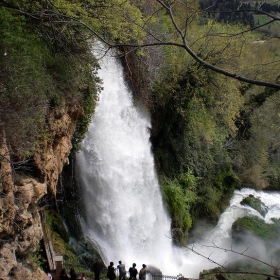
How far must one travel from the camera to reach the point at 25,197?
720 centimetres

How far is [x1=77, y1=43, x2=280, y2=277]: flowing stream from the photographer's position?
472 inches

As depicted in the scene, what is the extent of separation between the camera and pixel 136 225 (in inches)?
537

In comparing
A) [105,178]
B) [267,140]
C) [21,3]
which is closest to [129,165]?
[105,178]

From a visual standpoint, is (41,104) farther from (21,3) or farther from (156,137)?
(156,137)

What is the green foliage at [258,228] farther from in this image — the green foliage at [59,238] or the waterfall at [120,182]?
the green foliage at [59,238]

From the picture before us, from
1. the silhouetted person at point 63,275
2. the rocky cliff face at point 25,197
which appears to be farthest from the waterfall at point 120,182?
the silhouetted person at point 63,275

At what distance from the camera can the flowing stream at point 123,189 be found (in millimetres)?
11984

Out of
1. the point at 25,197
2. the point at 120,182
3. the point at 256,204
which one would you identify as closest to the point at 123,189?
the point at 120,182

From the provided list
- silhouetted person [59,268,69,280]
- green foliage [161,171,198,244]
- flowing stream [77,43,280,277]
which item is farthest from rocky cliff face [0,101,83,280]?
green foliage [161,171,198,244]

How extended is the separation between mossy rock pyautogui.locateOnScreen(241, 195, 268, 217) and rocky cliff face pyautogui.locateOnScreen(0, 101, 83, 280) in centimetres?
1401

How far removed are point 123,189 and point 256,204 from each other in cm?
1030

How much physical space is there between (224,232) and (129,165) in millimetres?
7409

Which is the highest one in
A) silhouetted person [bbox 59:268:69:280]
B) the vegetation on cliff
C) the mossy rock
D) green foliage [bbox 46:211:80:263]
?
the vegetation on cliff

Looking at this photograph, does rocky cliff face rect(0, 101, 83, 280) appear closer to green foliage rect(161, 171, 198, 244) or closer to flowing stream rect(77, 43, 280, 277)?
flowing stream rect(77, 43, 280, 277)
